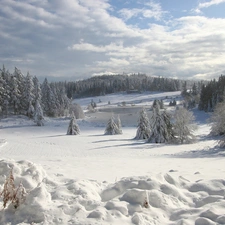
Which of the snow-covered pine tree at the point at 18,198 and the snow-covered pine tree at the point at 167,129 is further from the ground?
the snow-covered pine tree at the point at 18,198

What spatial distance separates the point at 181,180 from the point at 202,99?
290 ft

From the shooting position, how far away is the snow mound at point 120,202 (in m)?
4.95

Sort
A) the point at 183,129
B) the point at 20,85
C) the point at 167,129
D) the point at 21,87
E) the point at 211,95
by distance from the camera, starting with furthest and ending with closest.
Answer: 1. the point at 211,95
2. the point at 21,87
3. the point at 20,85
4. the point at 167,129
5. the point at 183,129

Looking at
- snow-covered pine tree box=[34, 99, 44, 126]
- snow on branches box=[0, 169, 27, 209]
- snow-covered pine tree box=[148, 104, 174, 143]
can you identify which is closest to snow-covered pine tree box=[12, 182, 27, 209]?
snow on branches box=[0, 169, 27, 209]

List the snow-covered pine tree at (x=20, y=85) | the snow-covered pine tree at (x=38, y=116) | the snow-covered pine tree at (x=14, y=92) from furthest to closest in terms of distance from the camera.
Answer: the snow-covered pine tree at (x=20, y=85)
the snow-covered pine tree at (x=14, y=92)
the snow-covered pine tree at (x=38, y=116)

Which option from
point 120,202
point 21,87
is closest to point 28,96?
point 21,87

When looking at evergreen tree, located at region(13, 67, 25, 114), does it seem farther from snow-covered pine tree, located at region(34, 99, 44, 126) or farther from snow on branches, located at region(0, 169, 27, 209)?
snow on branches, located at region(0, 169, 27, 209)

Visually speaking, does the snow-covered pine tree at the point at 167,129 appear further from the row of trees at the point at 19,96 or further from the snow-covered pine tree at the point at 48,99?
the snow-covered pine tree at the point at 48,99

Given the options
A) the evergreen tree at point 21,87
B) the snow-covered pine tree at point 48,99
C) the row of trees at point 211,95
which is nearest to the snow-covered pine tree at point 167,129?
the evergreen tree at point 21,87

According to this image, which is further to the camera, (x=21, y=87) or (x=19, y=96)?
(x=21, y=87)

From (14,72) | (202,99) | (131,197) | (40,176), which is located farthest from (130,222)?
(202,99)

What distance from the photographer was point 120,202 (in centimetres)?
561

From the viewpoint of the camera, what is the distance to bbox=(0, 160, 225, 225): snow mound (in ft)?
16.3

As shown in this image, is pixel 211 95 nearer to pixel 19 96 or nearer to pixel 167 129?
pixel 167 129
